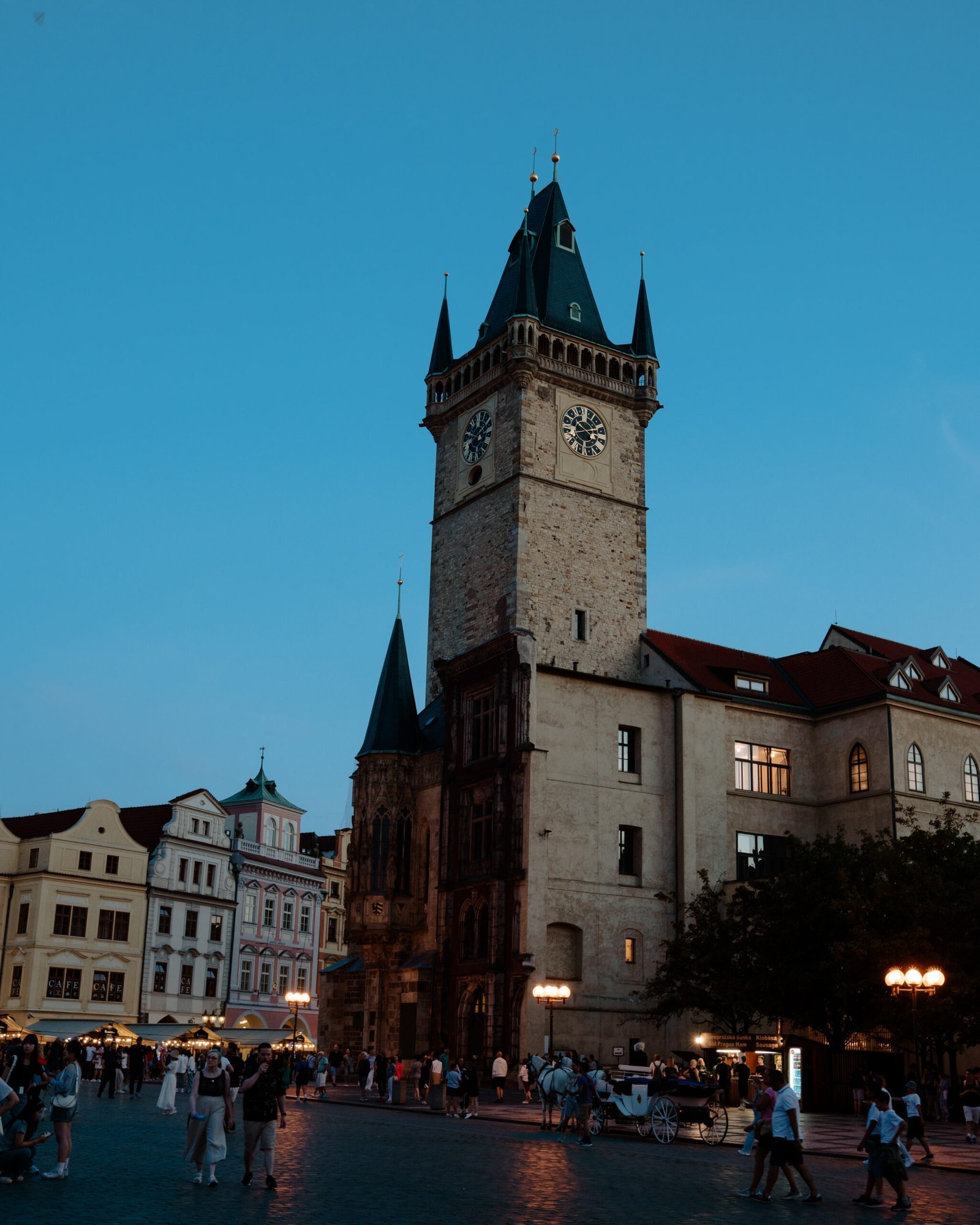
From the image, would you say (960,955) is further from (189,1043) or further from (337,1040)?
(189,1043)

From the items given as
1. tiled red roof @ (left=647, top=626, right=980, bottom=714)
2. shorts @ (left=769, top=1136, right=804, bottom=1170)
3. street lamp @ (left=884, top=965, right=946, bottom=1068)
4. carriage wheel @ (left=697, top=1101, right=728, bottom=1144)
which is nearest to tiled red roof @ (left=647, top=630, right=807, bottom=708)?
tiled red roof @ (left=647, top=626, right=980, bottom=714)

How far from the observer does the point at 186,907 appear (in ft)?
257

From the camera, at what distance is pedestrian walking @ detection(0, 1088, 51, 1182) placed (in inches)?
719

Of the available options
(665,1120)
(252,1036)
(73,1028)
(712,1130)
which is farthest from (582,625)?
(665,1120)

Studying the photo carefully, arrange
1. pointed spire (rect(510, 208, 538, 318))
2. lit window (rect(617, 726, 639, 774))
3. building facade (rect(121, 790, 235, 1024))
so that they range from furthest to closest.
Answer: building facade (rect(121, 790, 235, 1024))
pointed spire (rect(510, 208, 538, 318))
lit window (rect(617, 726, 639, 774))

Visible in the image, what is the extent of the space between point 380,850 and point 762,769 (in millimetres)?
16478

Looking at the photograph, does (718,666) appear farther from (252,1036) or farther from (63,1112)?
(63,1112)

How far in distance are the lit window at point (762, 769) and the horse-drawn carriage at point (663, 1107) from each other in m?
26.6

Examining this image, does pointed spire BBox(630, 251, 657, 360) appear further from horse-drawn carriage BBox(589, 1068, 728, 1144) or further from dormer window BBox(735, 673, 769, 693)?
horse-drawn carriage BBox(589, 1068, 728, 1144)

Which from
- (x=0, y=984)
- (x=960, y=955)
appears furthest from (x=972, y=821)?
(x=0, y=984)

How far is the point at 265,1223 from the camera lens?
48.5 ft

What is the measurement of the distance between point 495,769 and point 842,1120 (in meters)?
20.2

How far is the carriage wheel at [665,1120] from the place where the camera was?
30.0m

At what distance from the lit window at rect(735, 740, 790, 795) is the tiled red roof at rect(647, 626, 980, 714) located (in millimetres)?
2147
